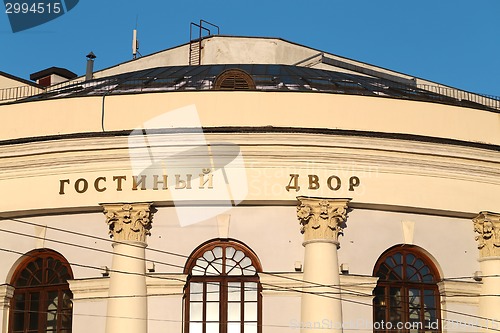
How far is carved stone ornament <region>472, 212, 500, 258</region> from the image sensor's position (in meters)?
28.7

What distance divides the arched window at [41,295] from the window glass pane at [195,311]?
3.20 metres

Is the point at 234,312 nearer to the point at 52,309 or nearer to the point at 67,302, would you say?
the point at 67,302

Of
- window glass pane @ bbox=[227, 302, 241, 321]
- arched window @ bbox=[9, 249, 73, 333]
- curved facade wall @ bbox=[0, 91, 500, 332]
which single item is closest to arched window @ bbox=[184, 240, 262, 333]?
window glass pane @ bbox=[227, 302, 241, 321]

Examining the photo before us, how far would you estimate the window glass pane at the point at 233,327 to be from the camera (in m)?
27.5

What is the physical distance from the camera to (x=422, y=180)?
93.4 feet

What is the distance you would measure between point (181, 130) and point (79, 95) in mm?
3736

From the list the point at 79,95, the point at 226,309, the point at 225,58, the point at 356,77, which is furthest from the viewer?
the point at 225,58

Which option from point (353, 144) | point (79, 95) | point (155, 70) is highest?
point (155, 70)

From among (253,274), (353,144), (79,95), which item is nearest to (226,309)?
(253,274)

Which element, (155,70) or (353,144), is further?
(155,70)

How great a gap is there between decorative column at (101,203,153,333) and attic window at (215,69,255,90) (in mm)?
4554

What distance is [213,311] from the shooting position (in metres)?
27.7

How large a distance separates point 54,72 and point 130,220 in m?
20.8

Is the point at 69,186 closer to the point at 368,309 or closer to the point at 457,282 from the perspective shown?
the point at 368,309
